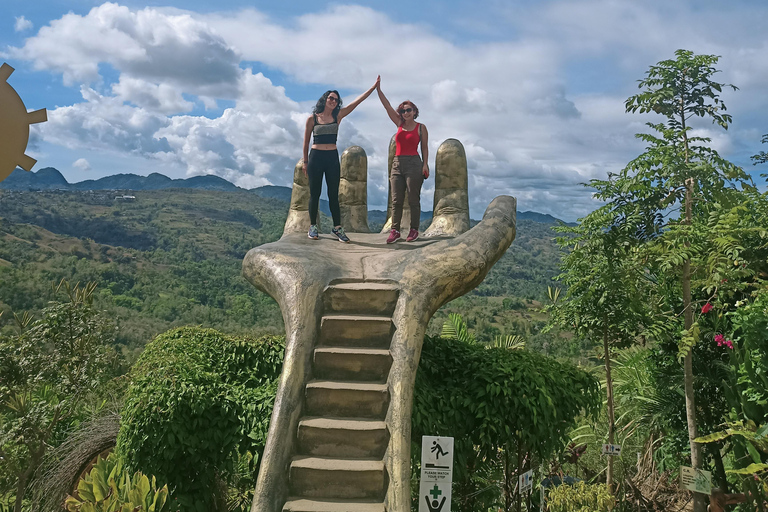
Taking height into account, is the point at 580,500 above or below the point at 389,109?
below

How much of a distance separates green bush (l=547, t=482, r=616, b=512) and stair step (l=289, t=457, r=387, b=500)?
319 cm

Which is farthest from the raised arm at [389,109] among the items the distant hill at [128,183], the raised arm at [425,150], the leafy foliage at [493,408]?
the distant hill at [128,183]

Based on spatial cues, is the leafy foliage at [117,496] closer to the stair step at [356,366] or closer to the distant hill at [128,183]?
the stair step at [356,366]

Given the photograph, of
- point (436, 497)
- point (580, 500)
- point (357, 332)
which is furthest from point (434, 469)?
point (580, 500)

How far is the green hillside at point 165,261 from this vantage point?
31031 millimetres

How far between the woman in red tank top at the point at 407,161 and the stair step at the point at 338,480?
351cm

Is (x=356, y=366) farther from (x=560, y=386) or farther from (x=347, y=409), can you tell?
(x=560, y=386)

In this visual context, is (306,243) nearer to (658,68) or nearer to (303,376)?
(303,376)

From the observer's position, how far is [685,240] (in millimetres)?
7105

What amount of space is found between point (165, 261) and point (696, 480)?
148 ft

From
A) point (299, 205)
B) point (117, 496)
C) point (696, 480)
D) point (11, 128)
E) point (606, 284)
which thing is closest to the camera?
point (11, 128)

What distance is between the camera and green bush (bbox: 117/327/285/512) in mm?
6406

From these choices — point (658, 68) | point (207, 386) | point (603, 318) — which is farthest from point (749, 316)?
point (207, 386)

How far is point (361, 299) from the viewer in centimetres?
624
